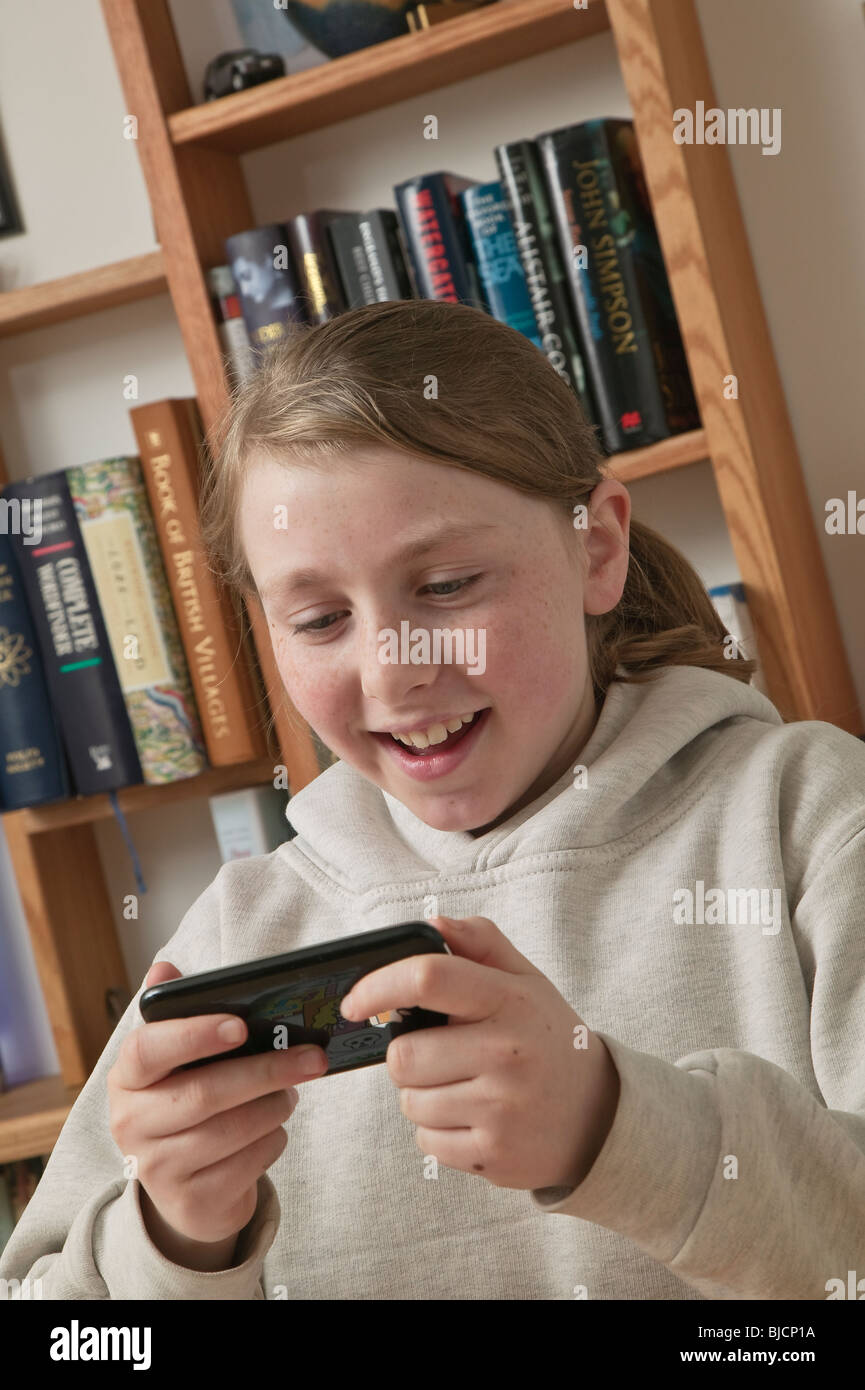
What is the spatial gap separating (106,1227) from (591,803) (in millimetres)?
370

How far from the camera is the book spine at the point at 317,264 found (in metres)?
1.37

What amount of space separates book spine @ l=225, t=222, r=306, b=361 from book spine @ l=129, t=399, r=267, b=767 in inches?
5.6

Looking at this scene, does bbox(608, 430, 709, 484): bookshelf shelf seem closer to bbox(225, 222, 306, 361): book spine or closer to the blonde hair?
the blonde hair

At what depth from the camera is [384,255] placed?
1.36m

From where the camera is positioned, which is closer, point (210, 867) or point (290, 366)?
point (290, 366)

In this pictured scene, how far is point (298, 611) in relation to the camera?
0.85 meters

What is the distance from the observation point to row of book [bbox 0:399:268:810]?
1471mm

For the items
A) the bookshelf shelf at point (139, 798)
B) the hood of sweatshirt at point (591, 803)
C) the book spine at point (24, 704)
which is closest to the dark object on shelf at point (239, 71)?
the book spine at point (24, 704)

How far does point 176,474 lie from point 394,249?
0.33 m

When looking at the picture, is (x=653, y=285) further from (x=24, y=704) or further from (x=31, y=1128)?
(x=31, y=1128)

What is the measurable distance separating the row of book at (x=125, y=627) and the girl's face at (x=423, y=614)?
1.90ft

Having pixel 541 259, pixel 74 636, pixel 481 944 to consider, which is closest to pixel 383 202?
pixel 541 259

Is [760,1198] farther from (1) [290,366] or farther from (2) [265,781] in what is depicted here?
(2) [265,781]
